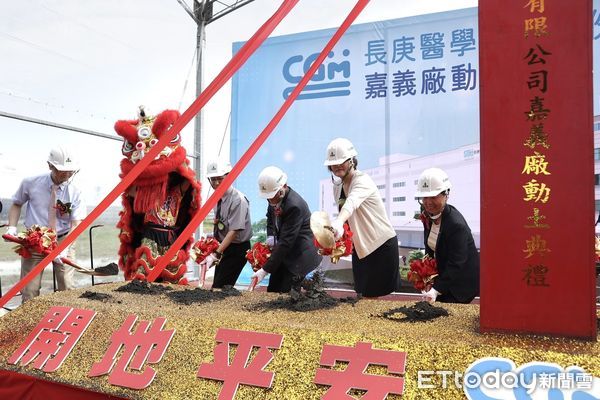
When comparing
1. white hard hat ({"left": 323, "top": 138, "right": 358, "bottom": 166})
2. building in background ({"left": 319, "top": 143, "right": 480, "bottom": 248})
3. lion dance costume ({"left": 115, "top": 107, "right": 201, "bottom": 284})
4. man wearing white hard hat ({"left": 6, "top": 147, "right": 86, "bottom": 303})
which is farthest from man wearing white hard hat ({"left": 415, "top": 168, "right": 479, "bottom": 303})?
man wearing white hard hat ({"left": 6, "top": 147, "right": 86, "bottom": 303})

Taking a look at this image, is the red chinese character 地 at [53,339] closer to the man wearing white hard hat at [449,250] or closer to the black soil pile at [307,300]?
the black soil pile at [307,300]

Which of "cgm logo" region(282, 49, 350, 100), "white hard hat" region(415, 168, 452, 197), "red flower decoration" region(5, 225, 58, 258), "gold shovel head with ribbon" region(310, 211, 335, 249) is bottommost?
"red flower decoration" region(5, 225, 58, 258)

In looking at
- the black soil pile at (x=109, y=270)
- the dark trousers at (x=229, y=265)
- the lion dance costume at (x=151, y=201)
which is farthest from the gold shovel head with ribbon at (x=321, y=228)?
the dark trousers at (x=229, y=265)

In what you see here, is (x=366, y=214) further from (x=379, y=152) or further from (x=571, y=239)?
(x=379, y=152)

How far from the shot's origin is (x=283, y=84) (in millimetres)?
5203

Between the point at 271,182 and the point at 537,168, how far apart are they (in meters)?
1.87

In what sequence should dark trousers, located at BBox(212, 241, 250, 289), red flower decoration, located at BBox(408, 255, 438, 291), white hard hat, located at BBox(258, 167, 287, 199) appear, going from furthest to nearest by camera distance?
dark trousers, located at BBox(212, 241, 250, 289), white hard hat, located at BBox(258, 167, 287, 199), red flower decoration, located at BBox(408, 255, 438, 291)

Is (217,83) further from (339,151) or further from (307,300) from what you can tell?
(307,300)

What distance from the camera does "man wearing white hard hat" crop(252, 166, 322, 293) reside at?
307 centimetres

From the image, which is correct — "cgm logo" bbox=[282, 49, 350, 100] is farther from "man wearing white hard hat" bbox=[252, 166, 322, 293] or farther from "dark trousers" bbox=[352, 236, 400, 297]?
"dark trousers" bbox=[352, 236, 400, 297]

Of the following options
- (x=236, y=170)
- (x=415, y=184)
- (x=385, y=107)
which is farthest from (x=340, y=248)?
(x=385, y=107)

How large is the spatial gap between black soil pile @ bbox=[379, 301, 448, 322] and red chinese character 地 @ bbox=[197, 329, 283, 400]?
501 mm

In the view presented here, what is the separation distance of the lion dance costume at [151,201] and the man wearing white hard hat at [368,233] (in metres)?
1.04

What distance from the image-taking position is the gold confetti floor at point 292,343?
137cm
